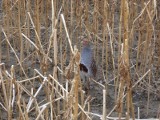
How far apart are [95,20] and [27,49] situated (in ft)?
1.65

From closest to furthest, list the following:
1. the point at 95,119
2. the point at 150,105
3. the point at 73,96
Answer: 1. the point at 73,96
2. the point at 95,119
3. the point at 150,105

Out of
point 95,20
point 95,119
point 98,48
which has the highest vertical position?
point 95,20

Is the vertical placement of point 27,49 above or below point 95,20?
below

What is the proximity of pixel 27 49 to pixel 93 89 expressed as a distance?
0.60 metres

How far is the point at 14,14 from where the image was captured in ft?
11.0

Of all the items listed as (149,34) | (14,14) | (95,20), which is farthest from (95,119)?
(14,14)

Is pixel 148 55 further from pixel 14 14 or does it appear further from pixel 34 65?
pixel 14 14

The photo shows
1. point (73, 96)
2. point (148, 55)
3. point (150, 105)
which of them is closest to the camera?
point (73, 96)

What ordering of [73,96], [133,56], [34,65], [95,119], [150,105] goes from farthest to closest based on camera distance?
1. [133,56]
2. [34,65]
3. [150,105]
4. [95,119]
5. [73,96]

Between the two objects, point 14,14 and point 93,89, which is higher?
point 14,14

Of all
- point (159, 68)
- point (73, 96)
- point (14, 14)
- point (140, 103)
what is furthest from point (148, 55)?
point (73, 96)

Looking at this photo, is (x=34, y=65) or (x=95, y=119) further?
(x=34, y=65)

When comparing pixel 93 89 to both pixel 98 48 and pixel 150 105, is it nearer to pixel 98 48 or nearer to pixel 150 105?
pixel 150 105

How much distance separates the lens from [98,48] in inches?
130
